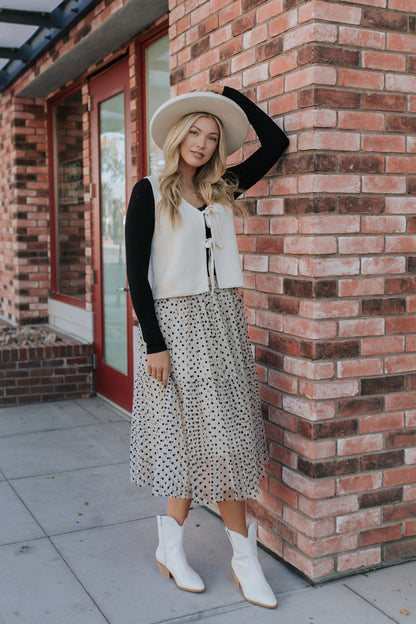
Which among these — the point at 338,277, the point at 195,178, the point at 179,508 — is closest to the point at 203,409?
the point at 179,508

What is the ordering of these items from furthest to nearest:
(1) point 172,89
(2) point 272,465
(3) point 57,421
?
(3) point 57,421
(1) point 172,89
(2) point 272,465

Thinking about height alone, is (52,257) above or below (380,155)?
below

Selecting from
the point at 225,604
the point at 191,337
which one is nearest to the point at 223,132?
the point at 191,337

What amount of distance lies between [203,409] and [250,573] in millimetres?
639

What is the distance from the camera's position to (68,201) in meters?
6.88

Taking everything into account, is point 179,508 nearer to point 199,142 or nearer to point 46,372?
point 199,142

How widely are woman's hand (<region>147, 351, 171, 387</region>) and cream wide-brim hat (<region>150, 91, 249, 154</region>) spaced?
0.91 meters

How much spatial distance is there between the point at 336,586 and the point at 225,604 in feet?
1.46

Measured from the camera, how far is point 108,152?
566cm

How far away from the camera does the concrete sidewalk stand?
2.54 metres

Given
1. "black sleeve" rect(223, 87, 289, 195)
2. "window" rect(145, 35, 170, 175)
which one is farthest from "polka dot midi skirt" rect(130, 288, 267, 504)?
"window" rect(145, 35, 170, 175)

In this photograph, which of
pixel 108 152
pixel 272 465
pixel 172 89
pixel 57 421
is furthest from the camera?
pixel 108 152

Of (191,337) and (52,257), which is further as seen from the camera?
(52,257)

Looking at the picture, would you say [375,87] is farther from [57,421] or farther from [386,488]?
[57,421]
